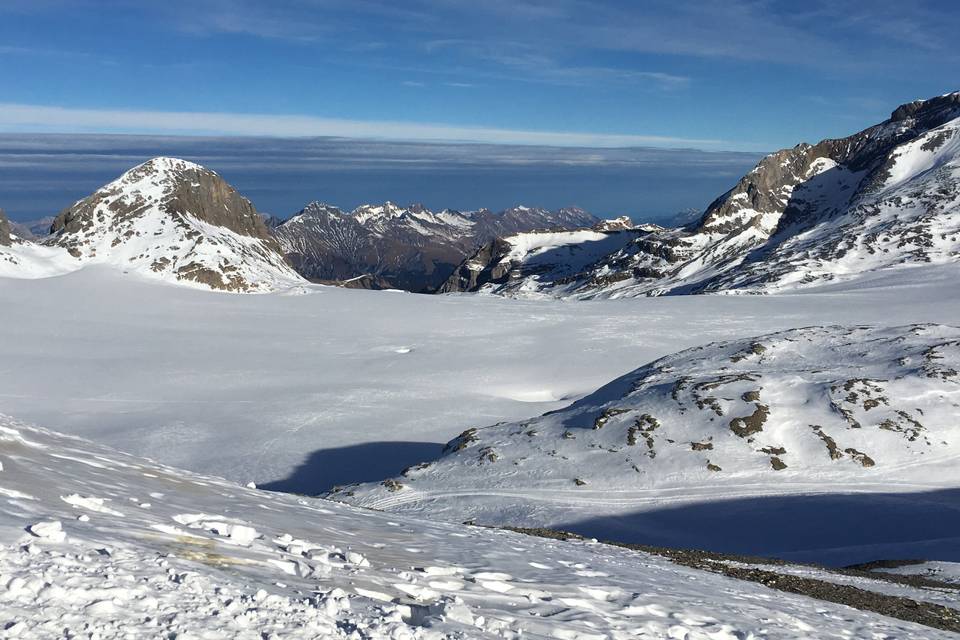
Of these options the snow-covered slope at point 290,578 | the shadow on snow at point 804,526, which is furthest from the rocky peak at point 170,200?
the snow-covered slope at point 290,578

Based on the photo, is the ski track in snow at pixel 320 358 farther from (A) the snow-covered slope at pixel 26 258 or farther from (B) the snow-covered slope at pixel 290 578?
(B) the snow-covered slope at pixel 290 578

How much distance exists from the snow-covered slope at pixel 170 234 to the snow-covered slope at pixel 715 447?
7499 centimetres

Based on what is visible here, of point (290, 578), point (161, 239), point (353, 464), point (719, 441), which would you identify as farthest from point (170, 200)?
point (290, 578)

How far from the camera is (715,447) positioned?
27.9 meters

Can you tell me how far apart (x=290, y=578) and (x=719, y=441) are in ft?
74.6

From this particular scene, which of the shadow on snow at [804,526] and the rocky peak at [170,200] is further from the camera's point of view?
the rocky peak at [170,200]

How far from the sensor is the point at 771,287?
128 m

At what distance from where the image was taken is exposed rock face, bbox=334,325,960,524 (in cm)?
2648

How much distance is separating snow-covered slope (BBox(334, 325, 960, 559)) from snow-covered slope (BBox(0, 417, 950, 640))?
41.2 ft

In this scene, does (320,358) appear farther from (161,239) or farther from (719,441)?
(161,239)

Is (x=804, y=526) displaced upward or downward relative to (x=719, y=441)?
downward

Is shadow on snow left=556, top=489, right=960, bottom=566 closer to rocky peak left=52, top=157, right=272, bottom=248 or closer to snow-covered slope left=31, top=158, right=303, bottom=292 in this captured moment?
snow-covered slope left=31, top=158, right=303, bottom=292

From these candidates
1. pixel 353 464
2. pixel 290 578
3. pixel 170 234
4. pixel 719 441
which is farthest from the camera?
pixel 170 234

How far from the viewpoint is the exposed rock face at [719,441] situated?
26484 mm
